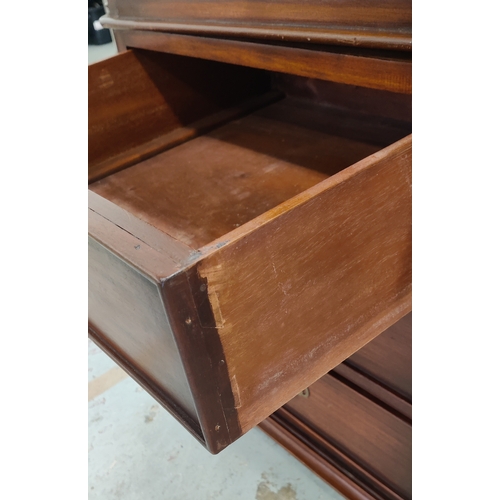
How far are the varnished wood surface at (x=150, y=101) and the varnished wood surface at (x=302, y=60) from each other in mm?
86

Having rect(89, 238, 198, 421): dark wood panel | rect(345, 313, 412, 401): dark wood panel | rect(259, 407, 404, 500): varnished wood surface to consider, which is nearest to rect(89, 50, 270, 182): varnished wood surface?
rect(89, 238, 198, 421): dark wood panel

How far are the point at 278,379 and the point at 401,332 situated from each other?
346mm

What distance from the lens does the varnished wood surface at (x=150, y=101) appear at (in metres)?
0.88

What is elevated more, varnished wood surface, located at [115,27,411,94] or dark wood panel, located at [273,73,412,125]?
varnished wood surface, located at [115,27,411,94]

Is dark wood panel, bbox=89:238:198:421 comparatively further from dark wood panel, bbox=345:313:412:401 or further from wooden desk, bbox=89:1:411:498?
dark wood panel, bbox=345:313:412:401

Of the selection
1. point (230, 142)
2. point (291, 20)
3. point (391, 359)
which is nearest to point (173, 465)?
point (391, 359)

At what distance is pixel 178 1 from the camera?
751 mm

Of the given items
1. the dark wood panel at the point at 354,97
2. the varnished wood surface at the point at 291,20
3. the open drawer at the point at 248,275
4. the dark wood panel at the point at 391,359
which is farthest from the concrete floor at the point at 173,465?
the varnished wood surface at the point at 291,20

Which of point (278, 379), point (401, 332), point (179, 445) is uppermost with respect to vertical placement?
point (278, 379)

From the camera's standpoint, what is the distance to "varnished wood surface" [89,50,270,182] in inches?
34.5

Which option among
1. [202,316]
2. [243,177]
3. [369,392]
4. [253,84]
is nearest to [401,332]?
[369,392]

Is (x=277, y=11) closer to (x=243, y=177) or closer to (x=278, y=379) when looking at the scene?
(x=243, y=177)

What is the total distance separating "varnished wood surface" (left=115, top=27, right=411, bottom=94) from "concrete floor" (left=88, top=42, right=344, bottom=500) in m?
0.78

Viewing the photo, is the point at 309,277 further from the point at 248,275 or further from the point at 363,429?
the point at 363,429
